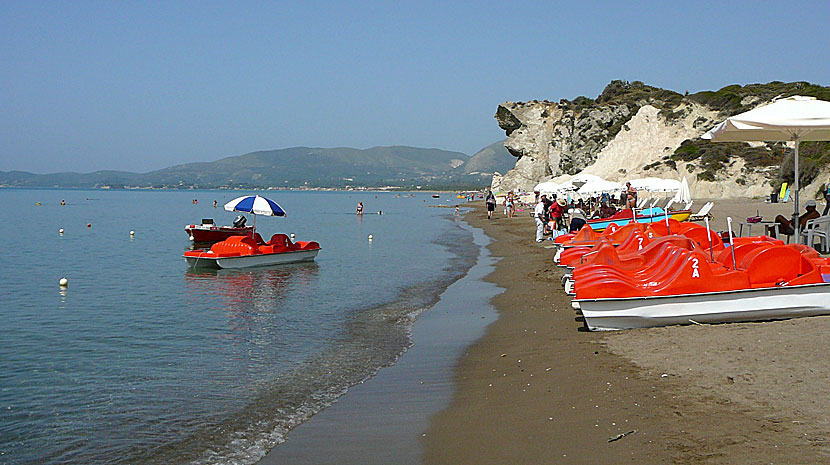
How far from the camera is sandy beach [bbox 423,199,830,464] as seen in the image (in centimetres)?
532

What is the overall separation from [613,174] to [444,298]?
45.5 m

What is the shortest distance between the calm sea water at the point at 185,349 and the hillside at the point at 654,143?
2747 centimetres

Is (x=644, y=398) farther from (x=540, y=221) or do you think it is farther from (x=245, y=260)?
(x=540, y=221)

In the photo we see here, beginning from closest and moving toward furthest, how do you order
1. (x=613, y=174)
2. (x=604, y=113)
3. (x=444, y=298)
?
1. (x=444, y=298)
2. (x=613, y=174)
3. (x=604, y=113)

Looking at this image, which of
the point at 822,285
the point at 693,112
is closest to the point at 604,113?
the point at 693,112

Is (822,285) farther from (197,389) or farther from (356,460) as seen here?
(197,389)

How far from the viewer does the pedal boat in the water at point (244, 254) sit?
22094 millimetres

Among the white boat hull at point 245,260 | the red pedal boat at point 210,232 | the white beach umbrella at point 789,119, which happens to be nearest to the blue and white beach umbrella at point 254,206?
the white boat hull at point 245,260

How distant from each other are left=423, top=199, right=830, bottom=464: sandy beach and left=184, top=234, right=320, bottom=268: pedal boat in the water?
13485mm

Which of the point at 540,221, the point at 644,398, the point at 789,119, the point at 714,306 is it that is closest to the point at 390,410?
the point at 644,398

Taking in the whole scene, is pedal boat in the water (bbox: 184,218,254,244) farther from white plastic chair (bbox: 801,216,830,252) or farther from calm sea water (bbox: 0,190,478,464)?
white plastic chair (bbox: 801,216,830,252)

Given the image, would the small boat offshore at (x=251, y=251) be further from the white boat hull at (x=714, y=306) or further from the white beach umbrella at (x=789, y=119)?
the white boat hull at (x=714, y=306)

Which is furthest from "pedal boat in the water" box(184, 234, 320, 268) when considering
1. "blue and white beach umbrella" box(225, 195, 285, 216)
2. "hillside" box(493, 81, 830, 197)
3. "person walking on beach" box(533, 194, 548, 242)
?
"hillside" box(493, 81, 830, 197)

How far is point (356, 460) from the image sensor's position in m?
5.96
